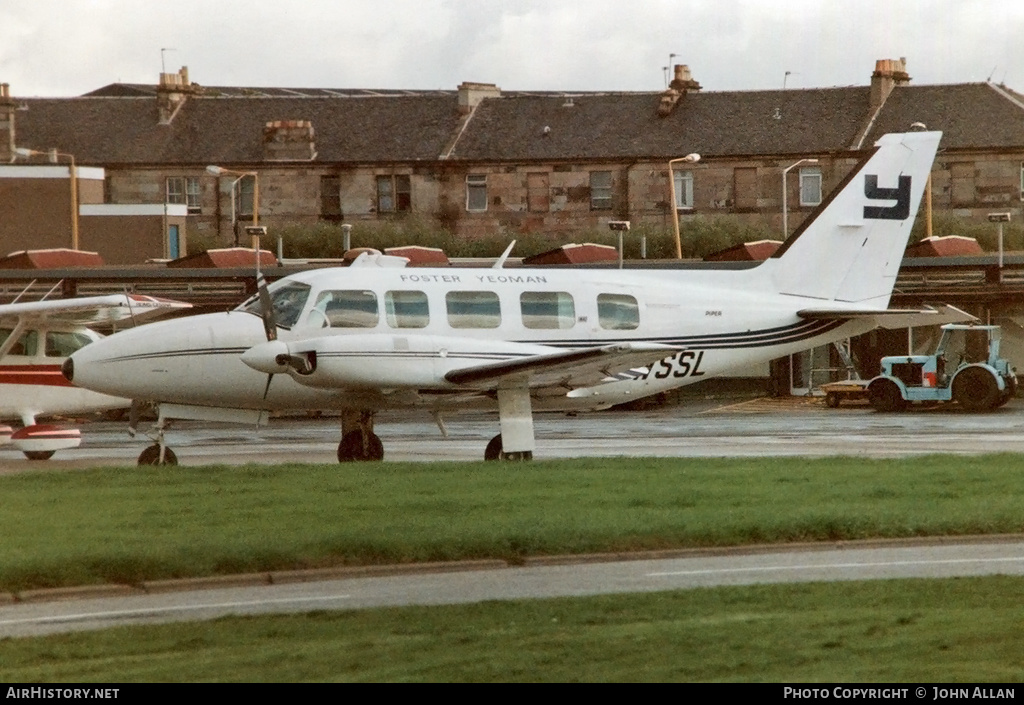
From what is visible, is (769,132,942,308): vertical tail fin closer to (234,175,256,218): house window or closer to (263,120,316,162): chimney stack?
(263,120,316,162): chimney stack

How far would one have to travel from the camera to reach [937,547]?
1769 centimetres

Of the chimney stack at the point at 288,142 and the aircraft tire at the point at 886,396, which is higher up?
the chimney stack at the point at 288,142

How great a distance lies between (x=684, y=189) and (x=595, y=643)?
74319 millimetres

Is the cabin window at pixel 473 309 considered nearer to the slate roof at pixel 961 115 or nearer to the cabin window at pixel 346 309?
the cabin window at pixel 346 309

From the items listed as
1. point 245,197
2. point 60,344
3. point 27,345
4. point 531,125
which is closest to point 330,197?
point 245,197

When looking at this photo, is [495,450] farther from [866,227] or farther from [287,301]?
[866,227]

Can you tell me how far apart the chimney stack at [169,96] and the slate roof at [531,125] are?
374 mm

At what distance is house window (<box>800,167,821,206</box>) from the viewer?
8338cm

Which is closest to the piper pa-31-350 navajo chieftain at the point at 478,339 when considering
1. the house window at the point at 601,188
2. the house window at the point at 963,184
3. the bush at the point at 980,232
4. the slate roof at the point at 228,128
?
the bush at the point at 980,232

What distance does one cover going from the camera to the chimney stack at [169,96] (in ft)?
294

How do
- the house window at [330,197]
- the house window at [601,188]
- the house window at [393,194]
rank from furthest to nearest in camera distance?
the house window at [330,197]
the house window at [393,194]
the house window at [601,188]

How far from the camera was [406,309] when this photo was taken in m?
26.3

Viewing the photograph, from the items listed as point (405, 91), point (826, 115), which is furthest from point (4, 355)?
point (405, 91)
